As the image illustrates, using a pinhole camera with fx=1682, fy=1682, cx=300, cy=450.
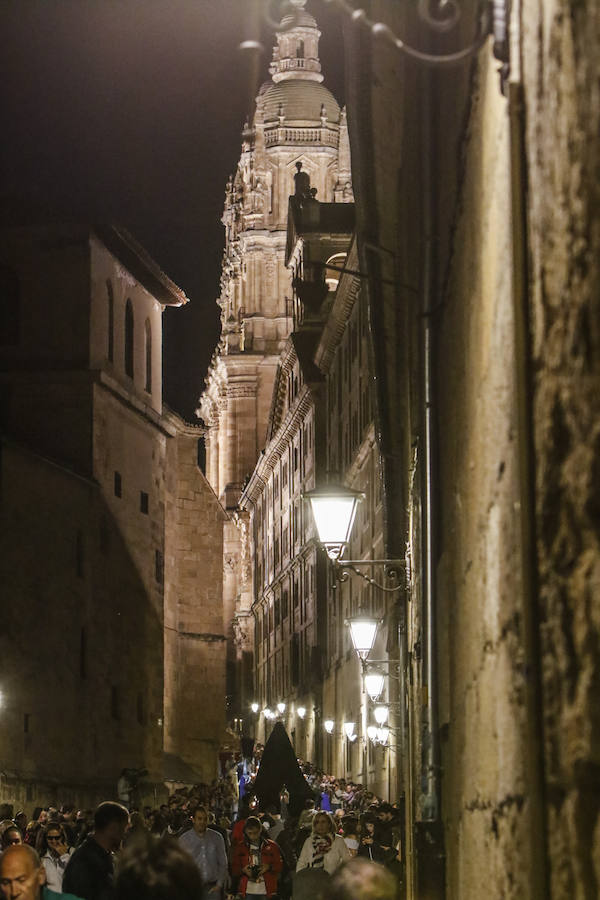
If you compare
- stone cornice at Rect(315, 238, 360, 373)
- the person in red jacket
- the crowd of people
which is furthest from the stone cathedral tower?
the person in red jacket

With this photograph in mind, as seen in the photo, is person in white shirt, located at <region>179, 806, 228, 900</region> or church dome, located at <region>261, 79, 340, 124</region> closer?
person in white shirt, located at <region>179, 806, 228, 900</region>

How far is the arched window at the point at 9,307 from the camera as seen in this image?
48031 millimetres

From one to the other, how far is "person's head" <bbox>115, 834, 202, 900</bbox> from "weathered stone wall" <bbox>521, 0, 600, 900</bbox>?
899 mm

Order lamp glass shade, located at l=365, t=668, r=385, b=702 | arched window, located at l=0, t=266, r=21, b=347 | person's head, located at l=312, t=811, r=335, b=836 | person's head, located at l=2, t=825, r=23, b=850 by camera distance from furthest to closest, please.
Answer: arched window, located at l=0, t=266, r=21, b=347 → lamp glass shade, located at l=365, t=668, r=385, b=702 → person's head, located at l=312, t=811, r=335, b=836 → person's head, located at l=2, t=825, r=23, b=850

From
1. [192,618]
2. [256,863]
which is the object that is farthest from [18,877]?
[192,618]

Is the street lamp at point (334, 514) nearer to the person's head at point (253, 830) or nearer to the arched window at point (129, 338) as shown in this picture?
the person's head at point (253, 830)

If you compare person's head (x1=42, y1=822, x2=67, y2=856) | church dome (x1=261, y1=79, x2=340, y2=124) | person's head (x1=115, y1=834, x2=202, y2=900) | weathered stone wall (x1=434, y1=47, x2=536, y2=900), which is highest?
church dome (x1=261, y1=79, x2=340, y2=124)

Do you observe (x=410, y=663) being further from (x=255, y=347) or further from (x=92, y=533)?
(x=255, y=347)

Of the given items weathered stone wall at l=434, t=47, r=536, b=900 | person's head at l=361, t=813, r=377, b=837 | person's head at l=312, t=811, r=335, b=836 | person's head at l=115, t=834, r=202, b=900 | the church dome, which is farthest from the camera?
the church dome

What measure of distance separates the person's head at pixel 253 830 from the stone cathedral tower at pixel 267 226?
84010mm

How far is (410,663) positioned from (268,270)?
92.8 meters

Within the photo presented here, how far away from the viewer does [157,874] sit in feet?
13.5

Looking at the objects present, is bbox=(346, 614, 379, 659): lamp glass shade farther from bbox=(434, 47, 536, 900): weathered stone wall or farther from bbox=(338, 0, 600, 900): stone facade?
bbox=(434, 47, 536, 900): weathered stone wall

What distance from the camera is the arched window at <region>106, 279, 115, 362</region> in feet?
162
